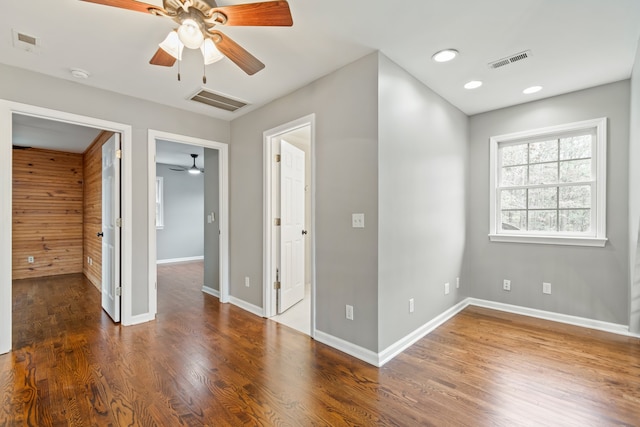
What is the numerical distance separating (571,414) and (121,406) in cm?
276

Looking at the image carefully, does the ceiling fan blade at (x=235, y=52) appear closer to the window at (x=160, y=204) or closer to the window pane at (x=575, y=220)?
the window pane at (x=575, y=220)

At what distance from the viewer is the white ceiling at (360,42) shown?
190 cm

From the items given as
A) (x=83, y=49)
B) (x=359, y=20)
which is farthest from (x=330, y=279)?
(x=83, y=49)

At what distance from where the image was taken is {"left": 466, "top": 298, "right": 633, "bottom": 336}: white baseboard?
2980 mm

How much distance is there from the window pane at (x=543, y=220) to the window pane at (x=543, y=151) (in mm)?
621

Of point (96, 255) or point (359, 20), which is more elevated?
point (359, 20)

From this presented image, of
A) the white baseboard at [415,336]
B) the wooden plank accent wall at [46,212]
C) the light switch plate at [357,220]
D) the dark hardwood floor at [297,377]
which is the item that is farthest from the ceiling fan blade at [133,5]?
the wooden plank accent wall at [46,212]

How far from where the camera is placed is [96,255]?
4.80 m

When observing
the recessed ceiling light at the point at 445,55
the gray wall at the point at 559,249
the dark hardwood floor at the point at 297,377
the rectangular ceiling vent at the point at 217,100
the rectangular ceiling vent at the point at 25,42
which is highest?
the rectangular ceiling vent at the point at 25,42

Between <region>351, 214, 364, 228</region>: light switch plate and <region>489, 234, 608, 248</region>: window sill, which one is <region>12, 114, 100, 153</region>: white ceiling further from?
<region>489, 234, 608, 248</region>: window sill

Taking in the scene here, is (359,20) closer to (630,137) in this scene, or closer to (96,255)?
(630,137)

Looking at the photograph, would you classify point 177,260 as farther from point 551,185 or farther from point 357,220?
point 551,185

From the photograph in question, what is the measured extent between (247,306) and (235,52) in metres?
2.88

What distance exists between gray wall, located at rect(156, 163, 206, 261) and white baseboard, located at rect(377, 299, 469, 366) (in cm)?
671
